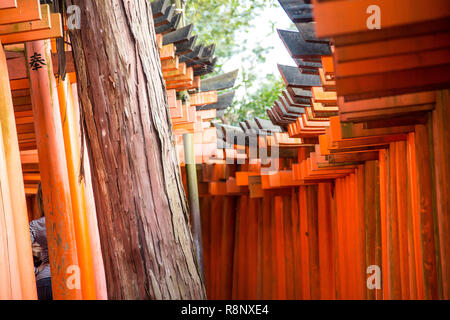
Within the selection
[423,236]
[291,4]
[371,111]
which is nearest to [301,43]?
[291,4]

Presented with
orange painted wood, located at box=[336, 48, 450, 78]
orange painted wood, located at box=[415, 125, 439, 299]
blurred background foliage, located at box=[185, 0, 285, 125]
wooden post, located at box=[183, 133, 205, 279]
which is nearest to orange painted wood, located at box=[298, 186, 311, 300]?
wooden post, located at box=[183, 133, 205, 279]

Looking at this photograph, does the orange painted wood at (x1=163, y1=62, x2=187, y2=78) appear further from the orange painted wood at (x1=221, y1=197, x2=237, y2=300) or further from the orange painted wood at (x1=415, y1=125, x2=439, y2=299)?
the orange painted wood at (x1=221, y1=197, x2=237, y2=300)

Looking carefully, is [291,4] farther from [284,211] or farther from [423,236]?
[284,211]

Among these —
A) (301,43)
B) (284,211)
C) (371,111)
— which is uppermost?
(301,43)

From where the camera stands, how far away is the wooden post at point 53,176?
4692 millimetres

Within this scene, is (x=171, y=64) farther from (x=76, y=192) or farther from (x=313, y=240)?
(x=313, y=240)

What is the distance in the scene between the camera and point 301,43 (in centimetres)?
504

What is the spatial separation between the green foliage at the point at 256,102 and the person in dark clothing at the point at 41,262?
462 inches

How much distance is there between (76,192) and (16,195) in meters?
1.51

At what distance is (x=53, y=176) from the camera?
192 inches

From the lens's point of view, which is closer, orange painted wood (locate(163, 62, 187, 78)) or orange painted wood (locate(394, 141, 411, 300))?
orange painted wood (locate(394, 141, 411, 300))

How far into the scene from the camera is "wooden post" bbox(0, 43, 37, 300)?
3.73 metres

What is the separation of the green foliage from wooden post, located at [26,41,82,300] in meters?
11.9

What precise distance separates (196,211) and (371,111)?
21.0 feet
